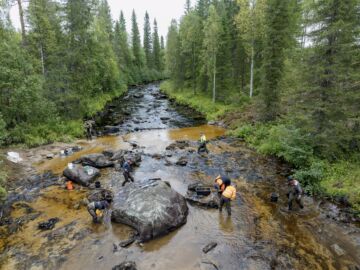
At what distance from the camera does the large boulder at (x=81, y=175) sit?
1441 cm

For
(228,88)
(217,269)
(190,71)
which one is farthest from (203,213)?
(190,71)

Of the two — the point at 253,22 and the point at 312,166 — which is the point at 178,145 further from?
the point at 253,22

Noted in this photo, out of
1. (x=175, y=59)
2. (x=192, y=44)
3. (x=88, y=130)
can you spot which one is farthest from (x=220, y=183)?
(x=175, y=59)

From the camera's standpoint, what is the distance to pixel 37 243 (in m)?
9.50

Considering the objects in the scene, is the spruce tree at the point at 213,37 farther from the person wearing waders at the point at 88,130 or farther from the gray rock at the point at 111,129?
the person wearing waders at the point at 88,130

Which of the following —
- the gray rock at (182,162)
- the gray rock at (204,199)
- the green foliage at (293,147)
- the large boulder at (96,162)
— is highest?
the green foliage at (293,147)

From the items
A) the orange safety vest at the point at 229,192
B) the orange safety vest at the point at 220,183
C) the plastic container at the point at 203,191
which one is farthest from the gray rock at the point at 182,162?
the orange safety vest at the point at 229,192

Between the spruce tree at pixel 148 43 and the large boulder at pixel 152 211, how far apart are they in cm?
7715

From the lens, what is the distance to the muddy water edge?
8594mm

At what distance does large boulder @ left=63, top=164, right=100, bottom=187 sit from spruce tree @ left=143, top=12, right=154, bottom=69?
7278cm

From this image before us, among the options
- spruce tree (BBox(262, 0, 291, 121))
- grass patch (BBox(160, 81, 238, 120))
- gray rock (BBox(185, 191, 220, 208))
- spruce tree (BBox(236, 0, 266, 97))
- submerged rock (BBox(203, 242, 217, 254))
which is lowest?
submerged rock (BBox(203, 242, 217, 254))

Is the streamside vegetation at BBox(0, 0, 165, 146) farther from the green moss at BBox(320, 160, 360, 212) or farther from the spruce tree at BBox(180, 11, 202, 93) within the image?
the green moss at BBox(320, 160, 360, 212)

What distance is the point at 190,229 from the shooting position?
34.0 feet

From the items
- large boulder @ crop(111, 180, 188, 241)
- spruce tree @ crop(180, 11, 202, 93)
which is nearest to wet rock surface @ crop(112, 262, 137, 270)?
large boulder @ crop(111, 180, 188, 241)
